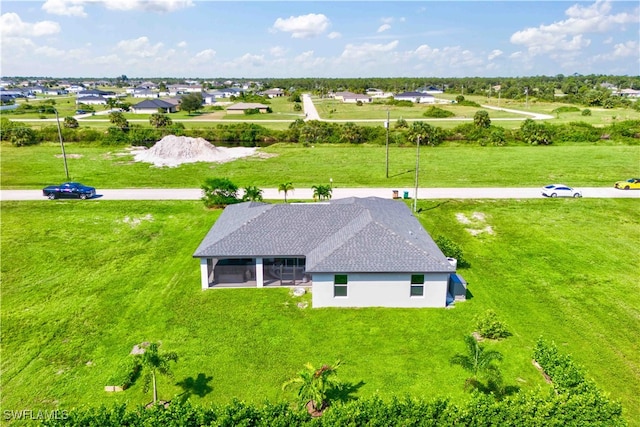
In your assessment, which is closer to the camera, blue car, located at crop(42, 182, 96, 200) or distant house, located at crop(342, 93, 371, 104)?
blue car, located at crop(42, 182, 96, 200)

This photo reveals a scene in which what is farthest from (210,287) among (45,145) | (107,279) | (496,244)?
(45,145)

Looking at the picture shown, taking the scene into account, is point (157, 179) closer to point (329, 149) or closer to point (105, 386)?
point (329, 149)

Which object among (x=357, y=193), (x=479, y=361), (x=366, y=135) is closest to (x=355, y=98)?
(x=366, y=135)

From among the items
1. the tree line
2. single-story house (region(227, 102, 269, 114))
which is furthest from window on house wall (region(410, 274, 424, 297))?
single-story house (region(227, 102, 269, 114))

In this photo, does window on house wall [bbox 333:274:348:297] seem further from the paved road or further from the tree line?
the tree line

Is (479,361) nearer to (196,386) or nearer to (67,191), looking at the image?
(196,386)
